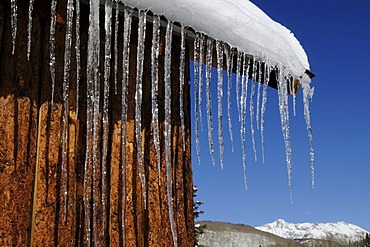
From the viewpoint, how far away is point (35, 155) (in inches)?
81.3

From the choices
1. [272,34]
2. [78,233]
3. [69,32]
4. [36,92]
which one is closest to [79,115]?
[36,92]

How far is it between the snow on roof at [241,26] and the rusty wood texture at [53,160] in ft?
0.67

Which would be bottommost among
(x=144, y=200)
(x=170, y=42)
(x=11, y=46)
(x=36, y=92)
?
Result: (x=144, y=200)

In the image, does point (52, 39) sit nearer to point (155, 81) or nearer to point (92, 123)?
point (92, 123)

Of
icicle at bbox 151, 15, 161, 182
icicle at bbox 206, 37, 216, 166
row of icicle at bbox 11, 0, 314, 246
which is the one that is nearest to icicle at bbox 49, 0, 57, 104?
row of icicle at bbox 11, 0, 314, 246

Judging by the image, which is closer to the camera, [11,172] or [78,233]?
[11,172]

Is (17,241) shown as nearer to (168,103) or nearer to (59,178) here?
(59,178)

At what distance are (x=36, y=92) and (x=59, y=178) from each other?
370 millimetres

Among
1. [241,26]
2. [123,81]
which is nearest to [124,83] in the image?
[123,81]

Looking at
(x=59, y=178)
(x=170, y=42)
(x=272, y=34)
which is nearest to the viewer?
(x=59, y=178)

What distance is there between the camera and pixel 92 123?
2.25 meters

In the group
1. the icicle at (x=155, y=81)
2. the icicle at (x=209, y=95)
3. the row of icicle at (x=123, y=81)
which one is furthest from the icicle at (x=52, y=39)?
the icicle at (x=209, y=95)

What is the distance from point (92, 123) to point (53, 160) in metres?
0.25

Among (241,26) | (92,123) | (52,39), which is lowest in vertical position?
(92,123)
